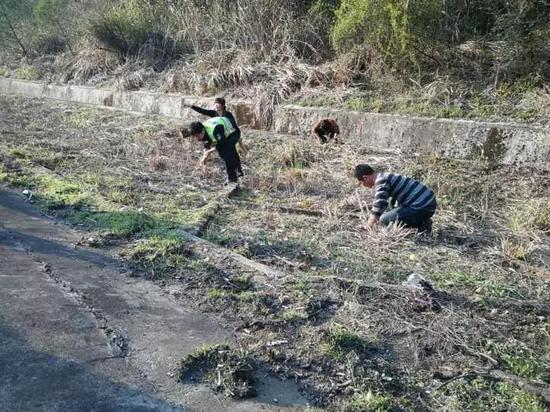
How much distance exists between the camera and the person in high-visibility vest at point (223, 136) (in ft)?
27.2

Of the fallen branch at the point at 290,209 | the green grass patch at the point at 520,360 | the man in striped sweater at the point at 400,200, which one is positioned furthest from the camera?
the fallen branch at the point at 290,209

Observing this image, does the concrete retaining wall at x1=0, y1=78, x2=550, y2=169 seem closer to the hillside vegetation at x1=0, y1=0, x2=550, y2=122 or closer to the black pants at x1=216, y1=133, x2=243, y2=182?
the hillside vegetation at x1=0, y1=0, x2=550, y2=122

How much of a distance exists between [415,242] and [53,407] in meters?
4.28

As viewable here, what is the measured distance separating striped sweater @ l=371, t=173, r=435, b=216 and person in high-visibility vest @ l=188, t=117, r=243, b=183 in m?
2.77

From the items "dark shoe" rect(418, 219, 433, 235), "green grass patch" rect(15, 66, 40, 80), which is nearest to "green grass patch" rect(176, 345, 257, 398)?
"dark shoe" rect(418, 219, 433, 235)

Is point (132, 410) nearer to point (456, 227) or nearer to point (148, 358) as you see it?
point (148, 358)

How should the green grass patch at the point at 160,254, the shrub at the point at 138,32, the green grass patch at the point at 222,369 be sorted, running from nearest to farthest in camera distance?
the green grass patch at the point at 222,369, the green grass patch at the point at 160,254, the shrub at the point at 138,32

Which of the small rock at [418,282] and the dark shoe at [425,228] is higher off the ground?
the small rock at [418,282]

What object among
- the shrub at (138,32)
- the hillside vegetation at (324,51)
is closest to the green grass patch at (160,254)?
the hillside vegetation at (324,51)

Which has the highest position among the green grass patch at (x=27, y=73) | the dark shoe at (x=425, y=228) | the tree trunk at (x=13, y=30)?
the tree trunk at (x=13, y=30)

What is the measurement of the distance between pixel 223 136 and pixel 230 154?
30 cm

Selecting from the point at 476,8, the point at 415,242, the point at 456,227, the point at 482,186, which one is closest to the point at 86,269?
the point at 415,242

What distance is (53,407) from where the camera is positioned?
3.20 m

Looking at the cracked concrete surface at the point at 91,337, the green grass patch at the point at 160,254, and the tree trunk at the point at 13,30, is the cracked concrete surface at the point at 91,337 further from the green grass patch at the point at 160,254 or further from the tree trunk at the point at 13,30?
the tree trunk at the point at 13,30
